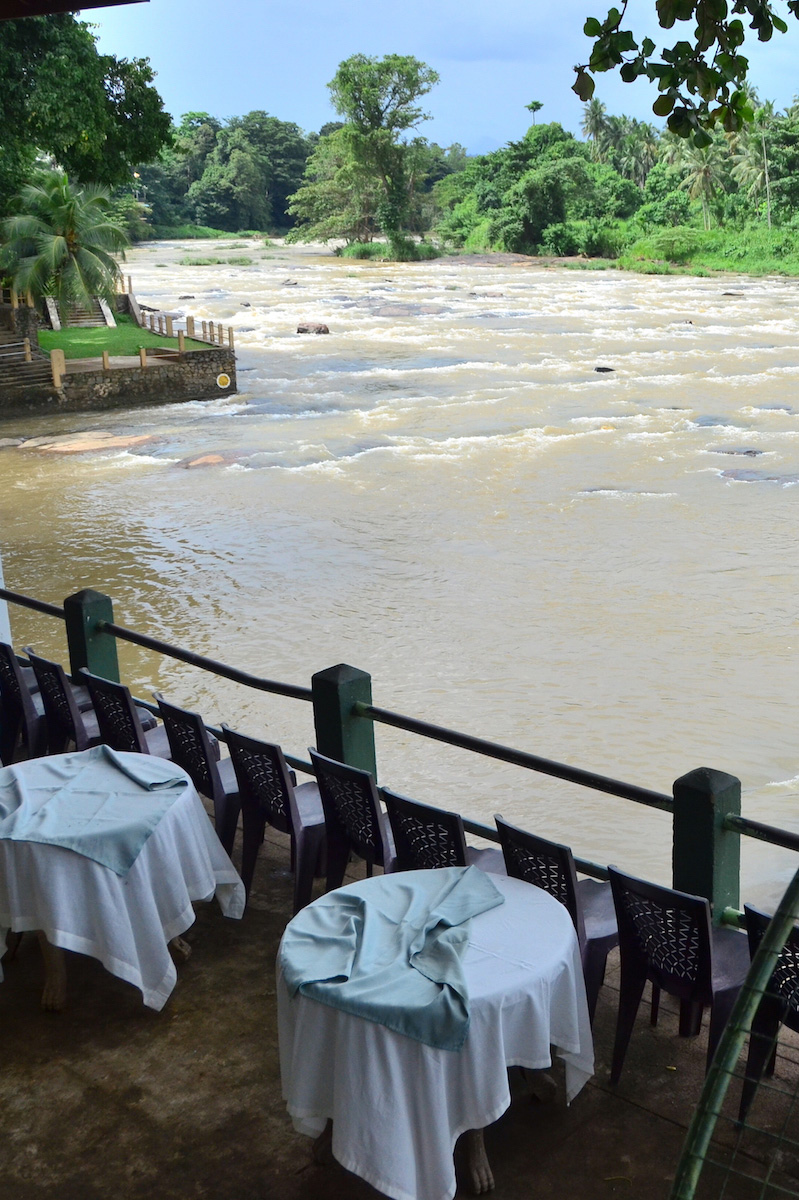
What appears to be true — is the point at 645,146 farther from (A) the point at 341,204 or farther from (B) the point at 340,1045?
(B) the point at 340,1045

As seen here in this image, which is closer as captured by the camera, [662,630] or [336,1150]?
[336,1150]

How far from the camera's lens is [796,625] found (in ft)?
45.0

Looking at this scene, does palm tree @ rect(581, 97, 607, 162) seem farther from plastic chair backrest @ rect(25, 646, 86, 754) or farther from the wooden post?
plastic chair backrest @ rect(25, 646, 86, 754)

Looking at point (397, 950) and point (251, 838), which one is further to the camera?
point (251, 838)

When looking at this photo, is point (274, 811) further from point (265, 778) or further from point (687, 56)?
point (687, 56)

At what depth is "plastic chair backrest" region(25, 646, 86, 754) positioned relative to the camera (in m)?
5.98

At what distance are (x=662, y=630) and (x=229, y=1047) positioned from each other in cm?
1050

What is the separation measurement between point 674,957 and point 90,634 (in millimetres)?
3752

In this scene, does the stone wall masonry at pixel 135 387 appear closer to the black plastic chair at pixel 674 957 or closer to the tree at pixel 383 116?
the black plastic chair at pixel 674 957

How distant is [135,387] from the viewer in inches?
1177

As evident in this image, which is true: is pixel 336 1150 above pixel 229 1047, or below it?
above

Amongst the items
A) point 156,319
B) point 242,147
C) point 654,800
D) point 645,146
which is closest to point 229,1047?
point 654,800

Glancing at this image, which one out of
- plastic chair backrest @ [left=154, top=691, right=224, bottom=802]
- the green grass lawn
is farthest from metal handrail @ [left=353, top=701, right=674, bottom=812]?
the green grass lawn

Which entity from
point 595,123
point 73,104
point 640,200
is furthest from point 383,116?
point 73,104
